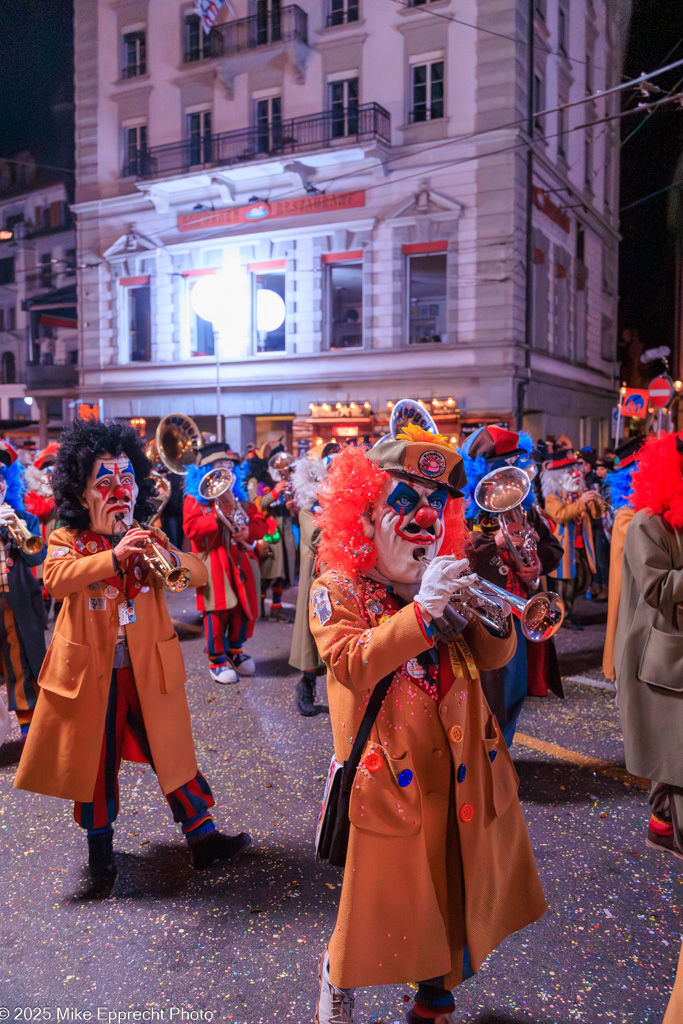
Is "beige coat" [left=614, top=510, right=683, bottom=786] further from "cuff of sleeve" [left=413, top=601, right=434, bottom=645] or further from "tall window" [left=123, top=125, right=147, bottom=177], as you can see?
"tall window" [left=123, top=125, right=147, bottom=177]

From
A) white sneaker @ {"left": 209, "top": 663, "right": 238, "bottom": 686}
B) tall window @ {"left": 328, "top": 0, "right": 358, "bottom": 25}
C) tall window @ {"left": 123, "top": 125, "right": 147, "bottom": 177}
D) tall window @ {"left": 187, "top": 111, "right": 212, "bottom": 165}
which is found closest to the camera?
white sneaker @ {"left": 209, "top": 663, "right": 238, "bottom": 686}

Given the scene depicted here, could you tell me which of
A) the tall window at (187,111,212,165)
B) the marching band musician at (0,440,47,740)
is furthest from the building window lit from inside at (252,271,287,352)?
the marching band musician at (0,440,47,740)

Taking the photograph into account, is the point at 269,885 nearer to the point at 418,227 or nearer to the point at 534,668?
the point at 534,668

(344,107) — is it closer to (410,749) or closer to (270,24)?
(270,24)

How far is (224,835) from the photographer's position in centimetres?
358

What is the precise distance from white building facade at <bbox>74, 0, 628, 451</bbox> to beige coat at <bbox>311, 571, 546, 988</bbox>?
12423 mm

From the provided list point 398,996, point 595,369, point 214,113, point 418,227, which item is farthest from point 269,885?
point 595,369

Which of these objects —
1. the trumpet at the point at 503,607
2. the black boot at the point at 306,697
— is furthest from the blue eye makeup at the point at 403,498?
the black boot at the point at 306,697

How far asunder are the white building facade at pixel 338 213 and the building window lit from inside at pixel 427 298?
55mm

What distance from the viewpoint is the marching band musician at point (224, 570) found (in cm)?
632

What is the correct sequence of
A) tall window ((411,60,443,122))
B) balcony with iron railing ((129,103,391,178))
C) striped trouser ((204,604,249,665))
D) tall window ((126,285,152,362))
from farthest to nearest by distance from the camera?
tall window ((126,285,152,362)), balcony with iron railing ((129,103,391,178)), tall window ((411,60,443,122)), striped trouser ((204,604,249,665))

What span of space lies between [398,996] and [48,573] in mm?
2229

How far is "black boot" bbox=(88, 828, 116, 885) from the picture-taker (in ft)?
11.0

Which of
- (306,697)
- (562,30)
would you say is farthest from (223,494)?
(562,30)
